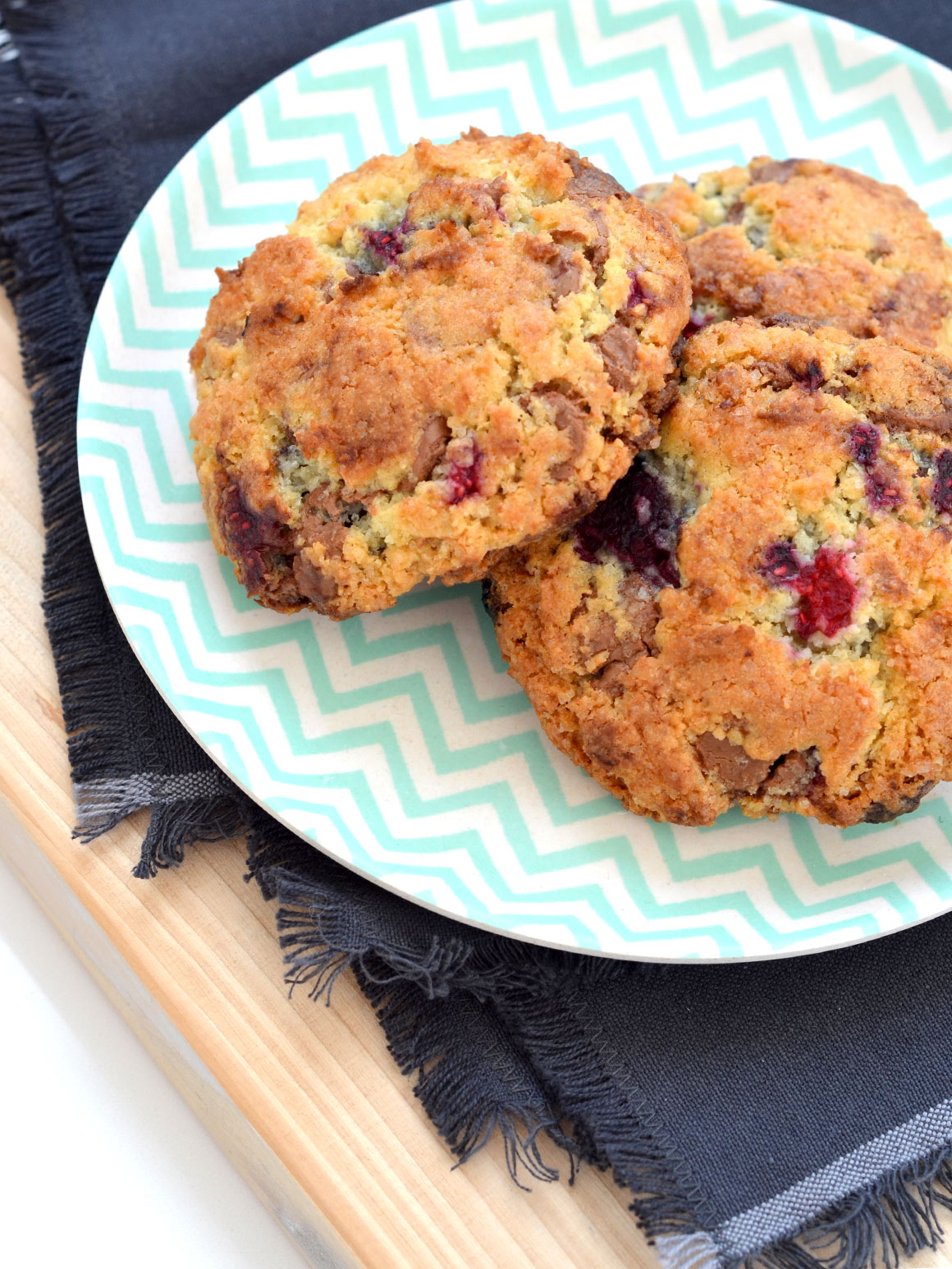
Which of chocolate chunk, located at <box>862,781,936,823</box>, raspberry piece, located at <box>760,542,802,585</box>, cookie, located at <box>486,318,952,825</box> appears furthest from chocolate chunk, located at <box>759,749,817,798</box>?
raspberry piece, located at <box>760,542,802,585</box>

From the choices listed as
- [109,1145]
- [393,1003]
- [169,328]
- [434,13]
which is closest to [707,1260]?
[393,1003]

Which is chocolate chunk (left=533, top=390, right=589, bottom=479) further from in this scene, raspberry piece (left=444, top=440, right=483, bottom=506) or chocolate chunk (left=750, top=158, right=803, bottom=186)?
chocolate chunk (left=750, top=158, right=803, bottom=186)

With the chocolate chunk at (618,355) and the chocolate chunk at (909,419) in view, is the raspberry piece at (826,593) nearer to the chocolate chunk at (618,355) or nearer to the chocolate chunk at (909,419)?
the chocolate chunk at (909,419)

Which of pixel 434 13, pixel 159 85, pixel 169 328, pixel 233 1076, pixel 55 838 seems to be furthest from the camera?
pixel 159 85

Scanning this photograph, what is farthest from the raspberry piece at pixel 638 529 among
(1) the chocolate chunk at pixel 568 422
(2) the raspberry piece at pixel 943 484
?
(2) the raspberry piece at pixel 943 484

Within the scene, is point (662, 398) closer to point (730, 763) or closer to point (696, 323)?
point (696, 323)

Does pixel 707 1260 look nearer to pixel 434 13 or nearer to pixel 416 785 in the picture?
pixel 416 785
